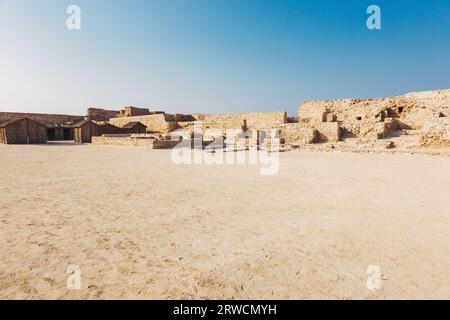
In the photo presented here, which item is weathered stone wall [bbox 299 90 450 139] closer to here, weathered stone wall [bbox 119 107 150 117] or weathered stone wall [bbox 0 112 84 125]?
weathered stone wall [bbox 119 107 150 117]

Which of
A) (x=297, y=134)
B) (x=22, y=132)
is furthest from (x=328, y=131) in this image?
(x=22, y=132)

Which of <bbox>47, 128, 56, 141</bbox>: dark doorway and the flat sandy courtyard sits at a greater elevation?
<bbox>47, 128, 56, 141</bbox>: dark doorway

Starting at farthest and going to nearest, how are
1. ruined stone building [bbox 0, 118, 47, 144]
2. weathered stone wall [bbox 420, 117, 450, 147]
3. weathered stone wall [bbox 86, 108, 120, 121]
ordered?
weathered stone wall [bbox 86, 108, 120, 121] → ruined stone building [bbox 0, 118, 47, 144] → weathered stone wall [bbox 420, 117, 450, 147]

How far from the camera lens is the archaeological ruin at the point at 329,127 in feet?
61.5

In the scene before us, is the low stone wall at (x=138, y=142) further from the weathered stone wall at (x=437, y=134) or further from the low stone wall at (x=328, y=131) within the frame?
the weathered stone wall at (x=437, y=134)

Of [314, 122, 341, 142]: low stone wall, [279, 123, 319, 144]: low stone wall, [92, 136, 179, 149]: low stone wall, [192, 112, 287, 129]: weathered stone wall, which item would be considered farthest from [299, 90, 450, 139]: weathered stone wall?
[92, 136, 179, 149]: low stone wall

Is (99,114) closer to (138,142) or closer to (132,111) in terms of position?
(132,111)

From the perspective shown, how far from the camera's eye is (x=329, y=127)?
73.2ft

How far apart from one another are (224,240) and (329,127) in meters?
20.8

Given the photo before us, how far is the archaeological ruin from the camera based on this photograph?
18734 millimetres

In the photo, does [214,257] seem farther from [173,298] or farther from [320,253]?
[320,253]

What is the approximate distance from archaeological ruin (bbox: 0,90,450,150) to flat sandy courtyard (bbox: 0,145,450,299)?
13434mm

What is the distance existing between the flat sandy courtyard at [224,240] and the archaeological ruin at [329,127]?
13.4 m
